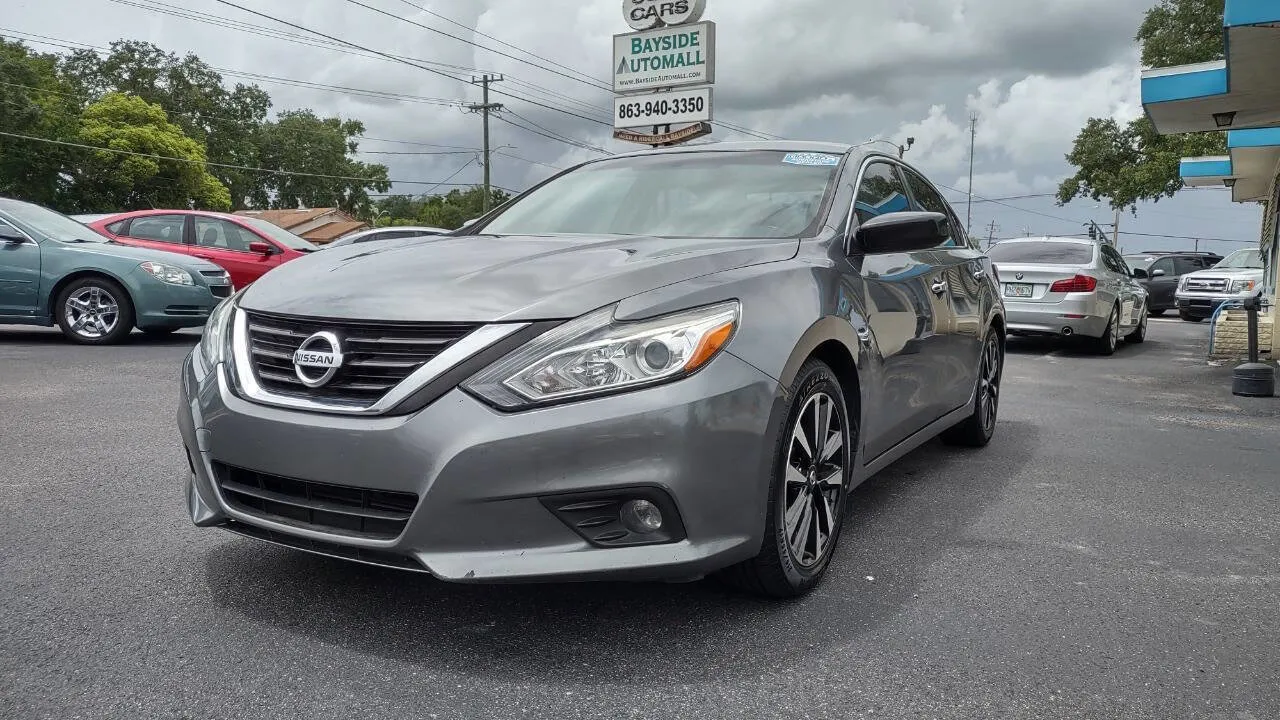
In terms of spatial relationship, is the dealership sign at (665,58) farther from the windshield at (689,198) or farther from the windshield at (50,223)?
the windshield at (689,198)

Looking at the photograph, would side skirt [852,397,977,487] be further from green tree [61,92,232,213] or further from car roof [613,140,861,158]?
green tree [61,92,232,213]

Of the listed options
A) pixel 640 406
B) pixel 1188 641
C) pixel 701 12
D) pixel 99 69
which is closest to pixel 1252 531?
pixel 1188 641

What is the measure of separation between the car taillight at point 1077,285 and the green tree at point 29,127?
52.9 meters

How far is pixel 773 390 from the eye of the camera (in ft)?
8.97

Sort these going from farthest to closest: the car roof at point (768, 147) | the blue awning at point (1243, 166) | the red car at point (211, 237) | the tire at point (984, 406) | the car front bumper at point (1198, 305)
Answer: the car front bumper at point (1198, 305), the blue awning at point (1243, 166), the red car at point (211, 237), the tire at point (984, 406), the car roof at point (768, 147)

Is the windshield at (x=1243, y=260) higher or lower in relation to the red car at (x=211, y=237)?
Answer: higher

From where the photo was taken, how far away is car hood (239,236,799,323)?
8.46 ft

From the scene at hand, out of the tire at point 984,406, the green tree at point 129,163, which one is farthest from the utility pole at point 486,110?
the tire at point 984,406

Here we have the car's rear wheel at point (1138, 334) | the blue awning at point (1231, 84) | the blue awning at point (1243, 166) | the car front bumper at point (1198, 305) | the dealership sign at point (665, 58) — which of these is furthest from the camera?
the car front bumper at point (1198, 305)

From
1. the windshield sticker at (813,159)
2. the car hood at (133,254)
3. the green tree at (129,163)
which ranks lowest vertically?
the windshield sticker at (813,159)

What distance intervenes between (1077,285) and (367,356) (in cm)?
1095

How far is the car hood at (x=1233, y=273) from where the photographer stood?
18906 millimetres

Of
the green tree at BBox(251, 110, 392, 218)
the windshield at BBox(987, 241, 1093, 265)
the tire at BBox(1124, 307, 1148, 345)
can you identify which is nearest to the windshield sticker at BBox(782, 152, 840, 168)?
the windshield at BBox(987, 241, 1093, 265)

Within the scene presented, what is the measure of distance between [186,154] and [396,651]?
62.2m
